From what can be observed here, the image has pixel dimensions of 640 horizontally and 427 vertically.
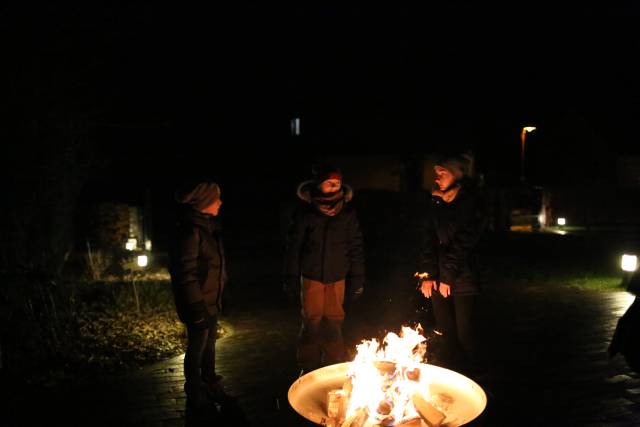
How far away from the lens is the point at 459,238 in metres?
5.43

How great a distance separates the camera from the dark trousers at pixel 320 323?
220 inches

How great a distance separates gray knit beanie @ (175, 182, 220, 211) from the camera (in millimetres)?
4738

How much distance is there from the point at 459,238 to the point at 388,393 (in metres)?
1.92

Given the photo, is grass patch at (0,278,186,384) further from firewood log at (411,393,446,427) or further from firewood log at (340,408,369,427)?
firewood log at (411,393,446,427)

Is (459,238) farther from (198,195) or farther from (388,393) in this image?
(198,195)

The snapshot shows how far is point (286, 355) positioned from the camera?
254 inches

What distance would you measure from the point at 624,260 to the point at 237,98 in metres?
21.2

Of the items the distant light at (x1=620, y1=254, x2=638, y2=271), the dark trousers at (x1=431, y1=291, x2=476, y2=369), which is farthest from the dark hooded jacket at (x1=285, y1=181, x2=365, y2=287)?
the distant light at (x1=620, y1=254, x2=638, y2=271)

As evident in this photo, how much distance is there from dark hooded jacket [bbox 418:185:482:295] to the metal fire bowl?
1132mm

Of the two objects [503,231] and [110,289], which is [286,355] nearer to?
[110,289]

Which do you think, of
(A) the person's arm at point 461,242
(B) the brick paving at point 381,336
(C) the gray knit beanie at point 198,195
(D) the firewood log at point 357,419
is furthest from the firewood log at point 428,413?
(C) the gray knit beanie at point 198,195

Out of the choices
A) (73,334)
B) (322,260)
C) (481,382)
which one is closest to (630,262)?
(481,382)

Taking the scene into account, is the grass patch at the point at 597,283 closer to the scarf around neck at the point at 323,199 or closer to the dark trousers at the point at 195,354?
the scarf around neck at the point at 323,199

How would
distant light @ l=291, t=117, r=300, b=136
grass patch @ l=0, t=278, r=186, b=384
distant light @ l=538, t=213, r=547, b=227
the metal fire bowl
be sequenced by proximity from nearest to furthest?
the metal fire bowl
grass patch @ l=0, t=278, r=186, b=384
distant light @ l=538, t=213, r=547, b=227
distant light @ l=291, t=117, r=300, b=136
